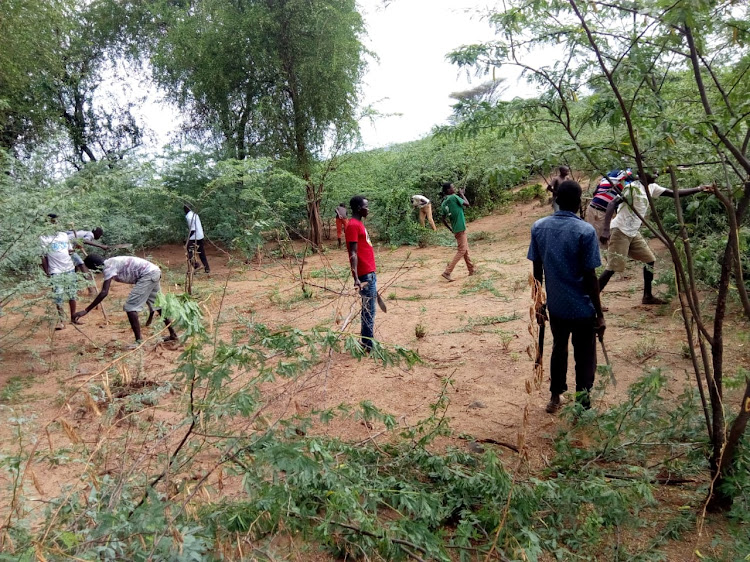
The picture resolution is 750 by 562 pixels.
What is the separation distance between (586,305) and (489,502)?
147 cm

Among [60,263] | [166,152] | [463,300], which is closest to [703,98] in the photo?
[463,300]

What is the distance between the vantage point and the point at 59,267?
6895mm

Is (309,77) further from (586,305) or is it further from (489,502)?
(489,502)

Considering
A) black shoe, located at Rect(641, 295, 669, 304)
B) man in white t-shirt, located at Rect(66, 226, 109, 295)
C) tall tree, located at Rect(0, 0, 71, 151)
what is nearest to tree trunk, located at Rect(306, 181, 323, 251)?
man in white t-shirt, located at Rect(66, 226, 109, 295)

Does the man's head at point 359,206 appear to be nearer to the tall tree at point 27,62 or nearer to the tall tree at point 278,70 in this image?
the tall tree at point 27,62

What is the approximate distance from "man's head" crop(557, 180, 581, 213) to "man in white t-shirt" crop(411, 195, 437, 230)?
883 centimetres

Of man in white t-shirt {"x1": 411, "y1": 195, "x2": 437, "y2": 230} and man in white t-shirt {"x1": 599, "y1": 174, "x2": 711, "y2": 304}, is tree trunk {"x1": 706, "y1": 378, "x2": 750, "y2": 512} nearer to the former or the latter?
man in white t-shirt {"x1": 599, "y1": 174, "x2": 711, "y2": 304}

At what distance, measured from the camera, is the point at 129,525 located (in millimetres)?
1743

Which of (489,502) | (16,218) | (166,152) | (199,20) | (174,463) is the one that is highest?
(199,20)

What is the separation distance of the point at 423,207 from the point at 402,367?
8.68 meters

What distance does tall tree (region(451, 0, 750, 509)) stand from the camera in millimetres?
2400

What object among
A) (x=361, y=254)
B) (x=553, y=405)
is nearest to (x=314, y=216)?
(x=361, y=254)

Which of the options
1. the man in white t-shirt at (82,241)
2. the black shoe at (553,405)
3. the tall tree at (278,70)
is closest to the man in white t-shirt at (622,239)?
the black shoe at (553,405)

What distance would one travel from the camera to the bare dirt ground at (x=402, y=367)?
346cm
